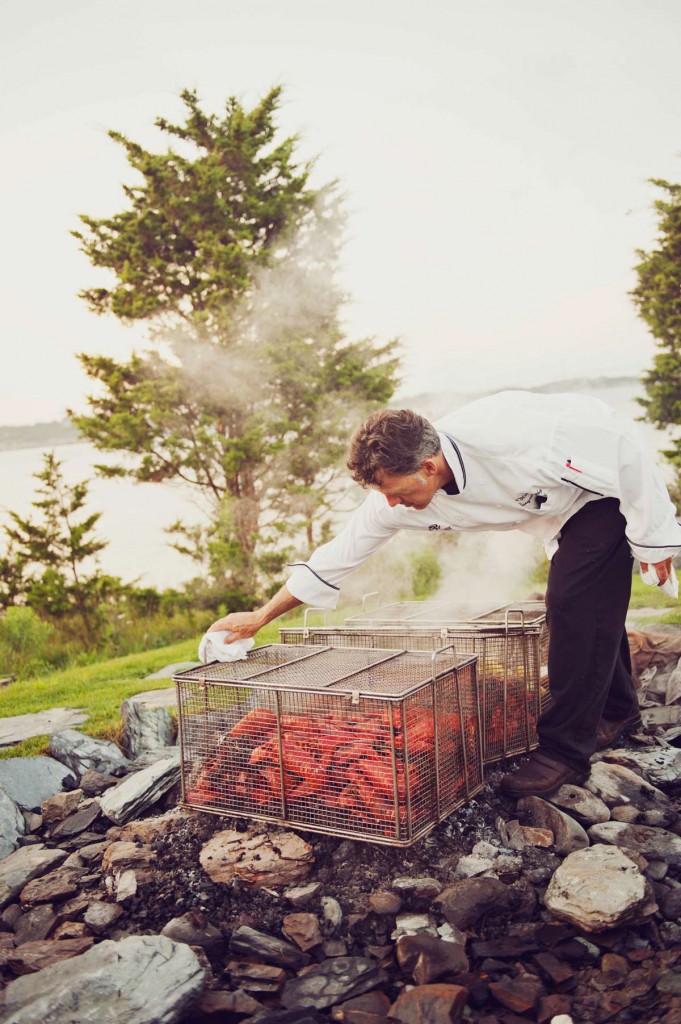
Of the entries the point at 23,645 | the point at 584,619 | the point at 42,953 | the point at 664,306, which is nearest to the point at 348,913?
the point at 42,953

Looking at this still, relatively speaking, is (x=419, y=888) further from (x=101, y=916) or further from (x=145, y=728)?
(x=145, y=728)

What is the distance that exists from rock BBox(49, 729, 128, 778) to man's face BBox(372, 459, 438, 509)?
8.05 feet

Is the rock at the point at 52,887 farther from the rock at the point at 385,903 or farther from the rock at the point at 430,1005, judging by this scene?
the rock at the point at 430,1005

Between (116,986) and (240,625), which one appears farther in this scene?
(240,625)

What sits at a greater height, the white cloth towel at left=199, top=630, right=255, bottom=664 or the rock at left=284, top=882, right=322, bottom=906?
the white cloth towel at left=199, top=630, right=255, bottom=664

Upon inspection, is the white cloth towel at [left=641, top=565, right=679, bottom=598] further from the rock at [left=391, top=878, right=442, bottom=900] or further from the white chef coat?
the rock at [left=391, top=878, right=442, bottom=900]

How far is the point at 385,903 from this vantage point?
3037 millimetres

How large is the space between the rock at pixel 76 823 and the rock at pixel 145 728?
0.79m

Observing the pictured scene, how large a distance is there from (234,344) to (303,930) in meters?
11.7

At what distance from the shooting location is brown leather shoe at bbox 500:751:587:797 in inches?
146

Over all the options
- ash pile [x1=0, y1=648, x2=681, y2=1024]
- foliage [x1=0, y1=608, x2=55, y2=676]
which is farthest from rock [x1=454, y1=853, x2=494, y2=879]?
foliage [x1=0, y1=608, x2=55, y2=676]

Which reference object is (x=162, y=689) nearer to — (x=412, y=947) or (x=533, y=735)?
(x=533, y=735)

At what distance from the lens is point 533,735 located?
428 centimetres

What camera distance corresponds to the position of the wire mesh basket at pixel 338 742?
3.22 m
